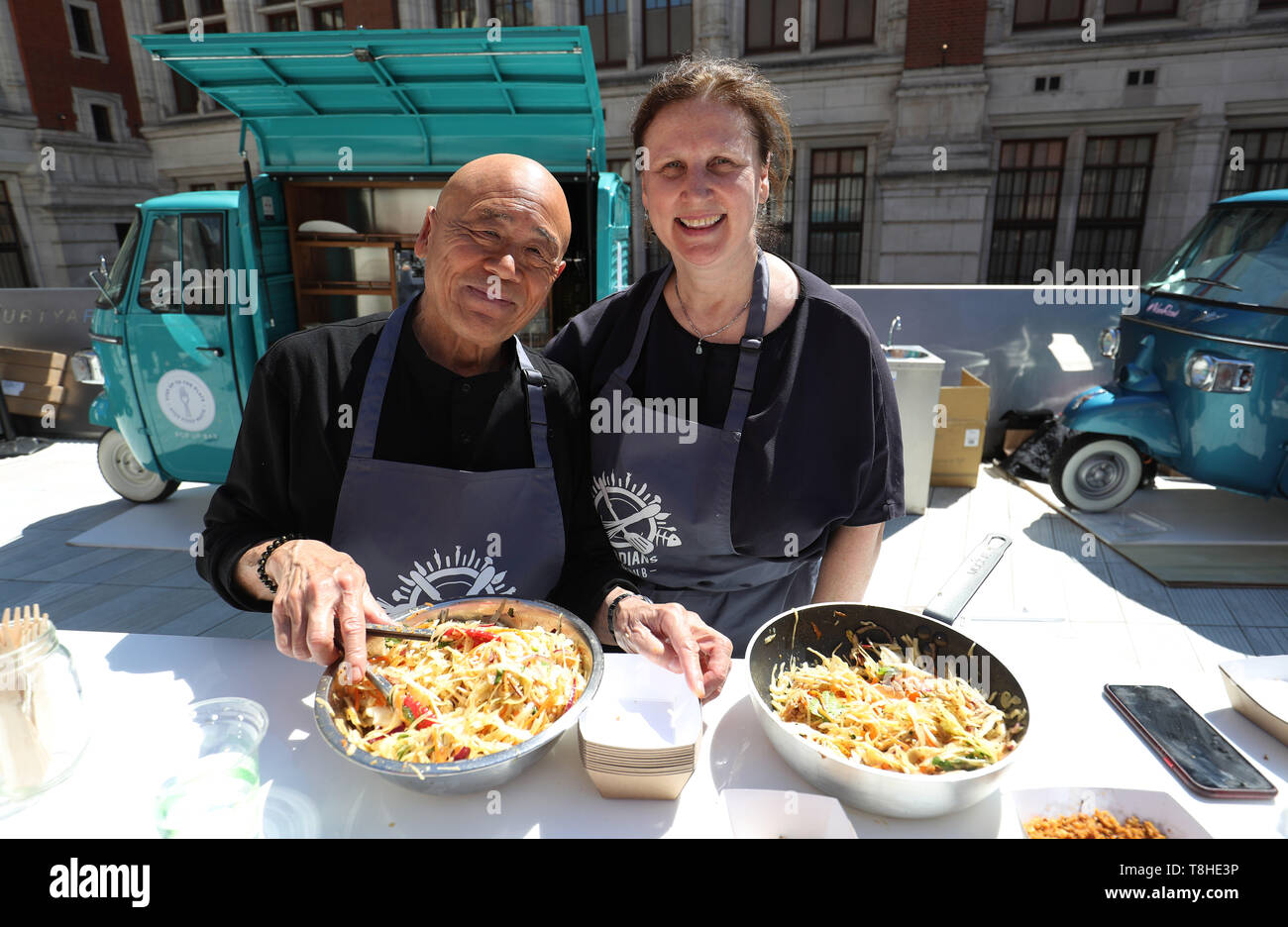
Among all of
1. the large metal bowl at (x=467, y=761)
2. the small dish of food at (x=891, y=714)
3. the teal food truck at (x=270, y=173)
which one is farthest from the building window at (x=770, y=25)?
→ the large metal bowl at (x=467, y=761)

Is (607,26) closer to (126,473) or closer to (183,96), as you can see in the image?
(183,96)

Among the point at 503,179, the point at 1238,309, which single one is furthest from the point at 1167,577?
the point at 503,179

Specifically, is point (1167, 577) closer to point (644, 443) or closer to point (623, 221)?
point (644, 443)

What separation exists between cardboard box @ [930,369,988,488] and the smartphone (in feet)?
15.5

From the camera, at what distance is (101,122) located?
18219 mm

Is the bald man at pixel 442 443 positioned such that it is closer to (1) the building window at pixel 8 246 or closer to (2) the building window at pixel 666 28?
(2) the building window at pixel 666 28

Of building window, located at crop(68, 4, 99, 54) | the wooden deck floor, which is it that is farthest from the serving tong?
building window, located at crop(68, 4, 99, 54)

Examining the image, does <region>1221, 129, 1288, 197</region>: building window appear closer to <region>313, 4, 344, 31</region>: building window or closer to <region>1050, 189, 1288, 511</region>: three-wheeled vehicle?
<region>1050, 189, 1288, 511</region>: three-wheeled vehicle

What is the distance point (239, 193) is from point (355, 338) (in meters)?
4.32

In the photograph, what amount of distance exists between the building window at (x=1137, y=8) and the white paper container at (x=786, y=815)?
1506 cm

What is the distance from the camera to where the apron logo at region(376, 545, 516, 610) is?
1.87 meters

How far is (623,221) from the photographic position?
6762 millimetres

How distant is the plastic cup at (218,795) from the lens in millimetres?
1056

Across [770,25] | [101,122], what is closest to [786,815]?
[770,25]
